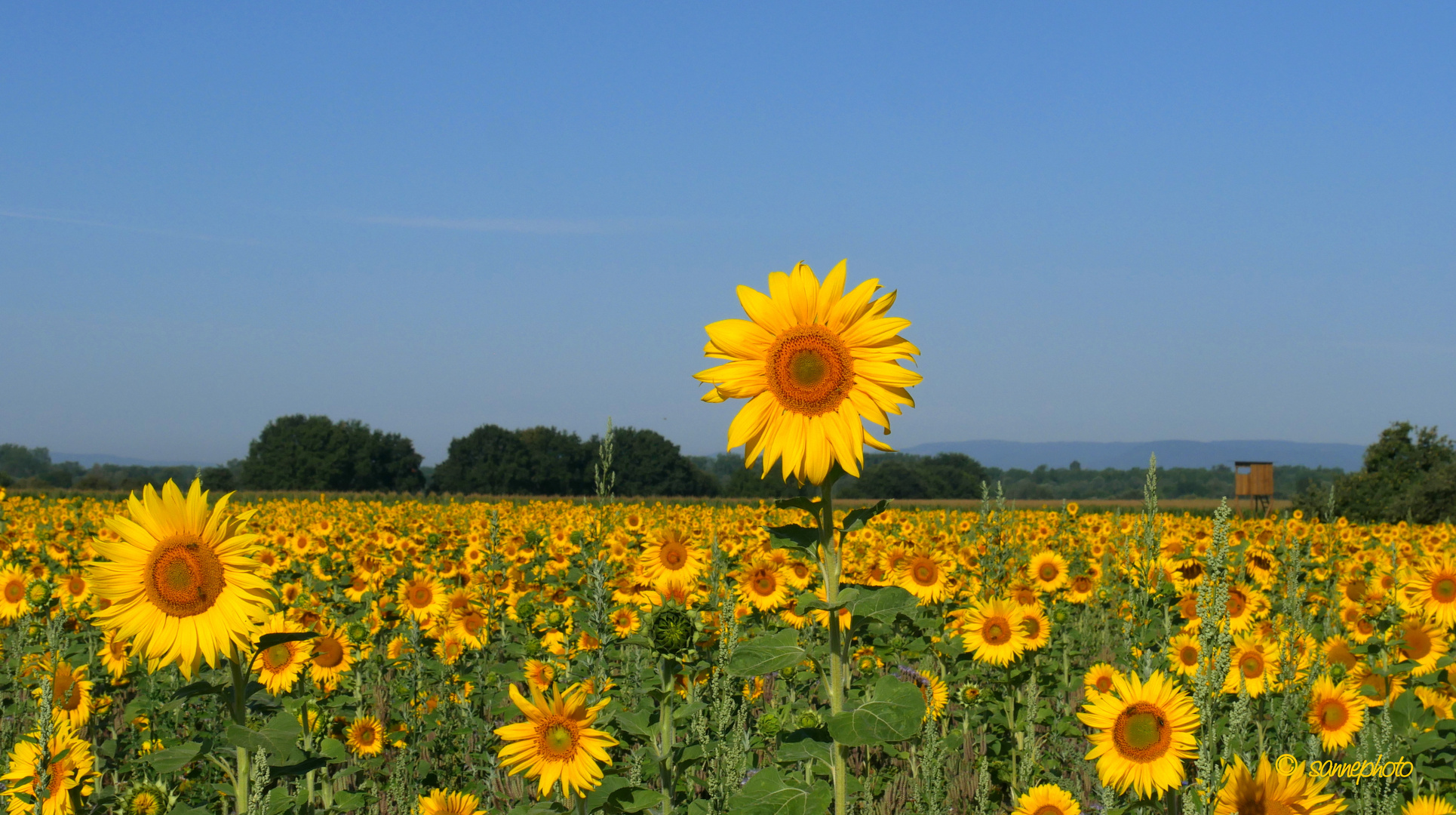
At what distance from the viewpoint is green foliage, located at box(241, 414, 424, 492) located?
9406 centimetres

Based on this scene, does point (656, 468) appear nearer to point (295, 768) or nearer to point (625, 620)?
point (625, 620)

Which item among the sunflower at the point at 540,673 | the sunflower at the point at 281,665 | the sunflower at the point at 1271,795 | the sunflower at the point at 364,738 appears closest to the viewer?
the sunflower at the point at 1271,795

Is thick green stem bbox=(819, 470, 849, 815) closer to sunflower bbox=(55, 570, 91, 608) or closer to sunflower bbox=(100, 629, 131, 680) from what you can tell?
sunflower bbox=(100, 629, 131, 680)

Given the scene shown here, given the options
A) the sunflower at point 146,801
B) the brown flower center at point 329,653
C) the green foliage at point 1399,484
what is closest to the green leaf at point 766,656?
the sunflower at point 146,801

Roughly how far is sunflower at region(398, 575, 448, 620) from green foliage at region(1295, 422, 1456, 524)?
21.6 metres

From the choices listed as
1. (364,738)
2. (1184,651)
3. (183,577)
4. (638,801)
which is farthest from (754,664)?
(1184,651)

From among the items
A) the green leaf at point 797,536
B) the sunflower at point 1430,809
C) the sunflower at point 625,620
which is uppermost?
the green leaf at point 797,536

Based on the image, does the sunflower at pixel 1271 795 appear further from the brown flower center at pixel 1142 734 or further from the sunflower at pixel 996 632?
the sunflower at pixel 996 632

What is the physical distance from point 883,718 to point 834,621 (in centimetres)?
31

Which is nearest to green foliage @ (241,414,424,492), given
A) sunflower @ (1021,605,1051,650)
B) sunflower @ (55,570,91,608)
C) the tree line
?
the tree line

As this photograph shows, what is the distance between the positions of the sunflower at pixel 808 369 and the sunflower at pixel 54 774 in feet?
10.2

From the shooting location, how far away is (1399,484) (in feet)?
86.6

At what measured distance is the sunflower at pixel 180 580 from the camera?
9.19 feet

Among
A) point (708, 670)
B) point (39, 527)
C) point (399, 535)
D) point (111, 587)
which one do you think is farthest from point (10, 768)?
point (39, 527)
